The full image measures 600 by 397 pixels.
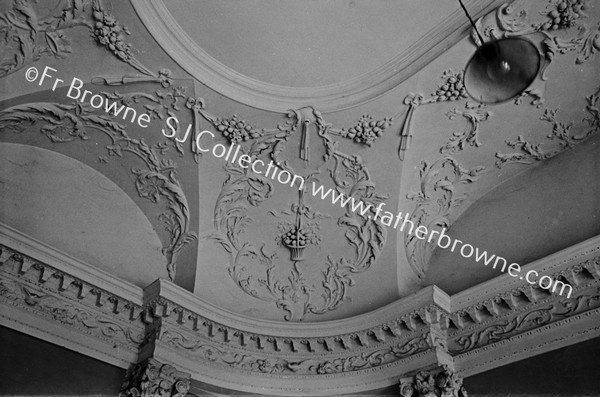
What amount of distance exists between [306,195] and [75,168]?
9.22 ft

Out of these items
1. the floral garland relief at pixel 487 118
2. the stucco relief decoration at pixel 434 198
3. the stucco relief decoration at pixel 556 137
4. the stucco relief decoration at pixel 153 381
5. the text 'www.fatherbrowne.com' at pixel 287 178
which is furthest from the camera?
the stucco relief decoration at pixel 434 198

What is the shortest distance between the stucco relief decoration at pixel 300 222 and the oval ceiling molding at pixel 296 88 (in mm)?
293

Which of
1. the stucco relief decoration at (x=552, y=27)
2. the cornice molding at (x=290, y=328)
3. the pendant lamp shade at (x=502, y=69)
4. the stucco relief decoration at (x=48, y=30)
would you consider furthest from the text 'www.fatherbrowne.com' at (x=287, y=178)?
the pendant lamp shade at (x=502, y=69)

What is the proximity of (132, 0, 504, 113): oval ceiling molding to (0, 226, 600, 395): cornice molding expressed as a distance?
2.40 metres

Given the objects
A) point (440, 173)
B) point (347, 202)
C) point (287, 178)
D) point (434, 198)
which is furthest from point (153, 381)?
point (440, 173)

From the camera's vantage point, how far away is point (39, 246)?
241 inches

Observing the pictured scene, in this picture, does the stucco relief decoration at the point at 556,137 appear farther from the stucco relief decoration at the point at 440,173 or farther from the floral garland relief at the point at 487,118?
the stucco relief decoration at the point at 440,173

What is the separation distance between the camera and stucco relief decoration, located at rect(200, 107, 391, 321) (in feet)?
24.6

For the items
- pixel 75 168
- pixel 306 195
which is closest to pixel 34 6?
pixel 75 168

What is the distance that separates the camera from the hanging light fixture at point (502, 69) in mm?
3791

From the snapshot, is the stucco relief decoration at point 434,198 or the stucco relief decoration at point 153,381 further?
the stucco relief decoration at point 434,198

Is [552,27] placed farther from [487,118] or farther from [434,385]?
[434,385]

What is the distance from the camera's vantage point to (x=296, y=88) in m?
7.36

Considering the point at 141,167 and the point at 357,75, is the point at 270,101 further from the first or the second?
the point at 141,167
